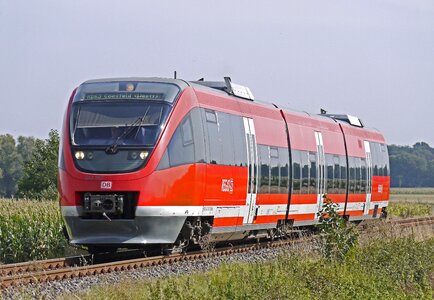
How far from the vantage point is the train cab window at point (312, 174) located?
28.8 m

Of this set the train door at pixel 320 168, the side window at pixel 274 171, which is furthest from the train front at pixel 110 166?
the train door at pixel 320 168

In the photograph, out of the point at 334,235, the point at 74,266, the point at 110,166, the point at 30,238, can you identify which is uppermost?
the point at 110,166

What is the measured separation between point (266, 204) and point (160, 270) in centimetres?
691

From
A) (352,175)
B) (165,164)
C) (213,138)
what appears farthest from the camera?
(352,175)

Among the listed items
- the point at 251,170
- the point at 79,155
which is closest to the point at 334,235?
the point at 251,170

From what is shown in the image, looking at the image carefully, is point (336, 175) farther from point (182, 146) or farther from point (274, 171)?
point (182, 146)

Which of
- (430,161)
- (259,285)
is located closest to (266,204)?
(259,285)

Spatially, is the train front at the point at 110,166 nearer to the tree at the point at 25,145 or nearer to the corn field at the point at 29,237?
the corn field at the point at 29,237

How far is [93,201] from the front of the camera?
728 inches

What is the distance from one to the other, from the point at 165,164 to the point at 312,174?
10689 millimetres

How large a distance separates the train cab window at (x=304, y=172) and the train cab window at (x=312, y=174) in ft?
0.96

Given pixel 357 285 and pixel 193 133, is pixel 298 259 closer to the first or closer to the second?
pixel 357 285

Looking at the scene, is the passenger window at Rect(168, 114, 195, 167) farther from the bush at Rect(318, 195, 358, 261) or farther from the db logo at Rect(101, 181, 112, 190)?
the bush at Rect(318, 195, 358, 261)

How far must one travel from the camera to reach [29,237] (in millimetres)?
23938
